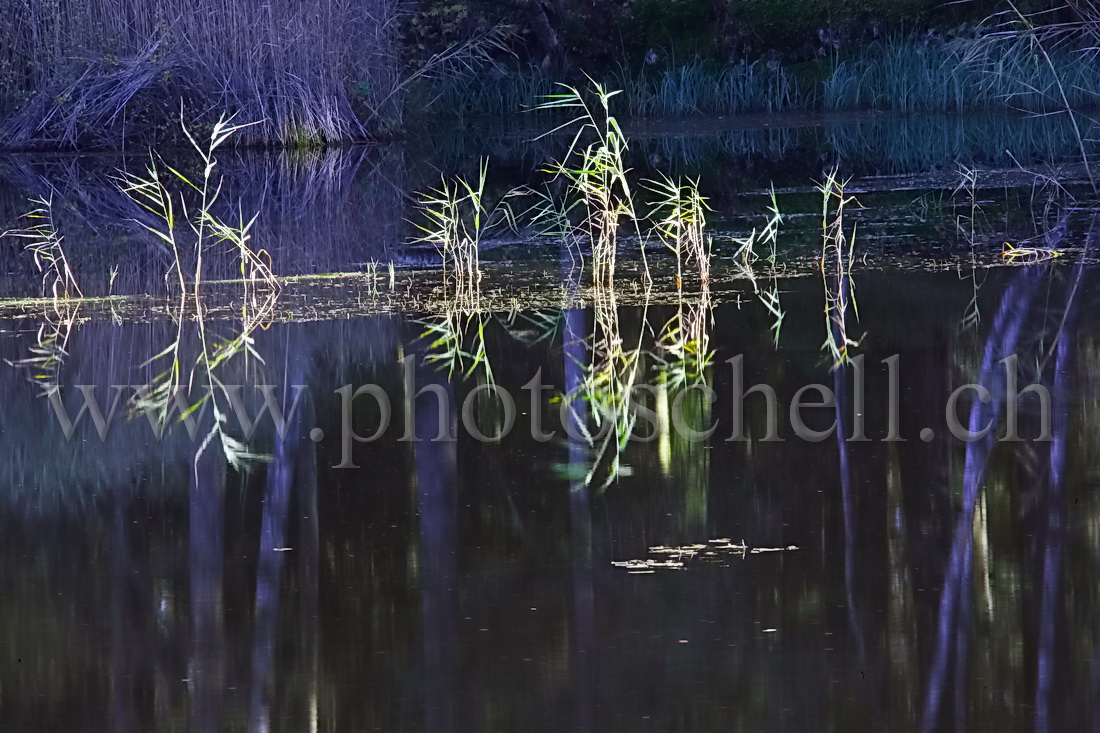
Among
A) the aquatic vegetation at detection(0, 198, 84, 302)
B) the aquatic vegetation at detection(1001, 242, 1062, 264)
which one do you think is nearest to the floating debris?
the aquatic vegetation at detection(1001, 242, 1062, 264)

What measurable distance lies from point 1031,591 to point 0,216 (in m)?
8.85

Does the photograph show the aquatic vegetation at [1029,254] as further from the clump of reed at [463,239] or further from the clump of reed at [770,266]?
the clump of reed at [463,239]

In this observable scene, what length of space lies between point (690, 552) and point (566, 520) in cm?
36

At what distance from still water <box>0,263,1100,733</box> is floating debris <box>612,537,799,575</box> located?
21mm

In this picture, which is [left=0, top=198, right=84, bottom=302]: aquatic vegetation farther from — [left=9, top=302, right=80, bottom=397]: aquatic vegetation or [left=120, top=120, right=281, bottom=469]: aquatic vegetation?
[left=120, top=120, right=281, bottom=469]: aquatic vegetation

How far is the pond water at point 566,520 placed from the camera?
244 centimetres

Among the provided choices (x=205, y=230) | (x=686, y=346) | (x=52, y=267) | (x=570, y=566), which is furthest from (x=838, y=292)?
(x=205, y=230)

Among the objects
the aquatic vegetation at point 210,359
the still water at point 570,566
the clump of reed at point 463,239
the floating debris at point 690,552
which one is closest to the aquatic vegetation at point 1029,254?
the still water at point 570,566

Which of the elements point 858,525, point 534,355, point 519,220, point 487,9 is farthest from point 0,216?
point 487,9

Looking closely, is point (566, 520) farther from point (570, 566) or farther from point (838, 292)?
point (838, 292)

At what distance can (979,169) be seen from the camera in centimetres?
1054

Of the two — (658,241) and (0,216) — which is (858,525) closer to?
(658,241)

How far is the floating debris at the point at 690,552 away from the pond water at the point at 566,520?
0.01 meters

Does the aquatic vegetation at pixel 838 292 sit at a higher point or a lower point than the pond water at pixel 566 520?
higher
